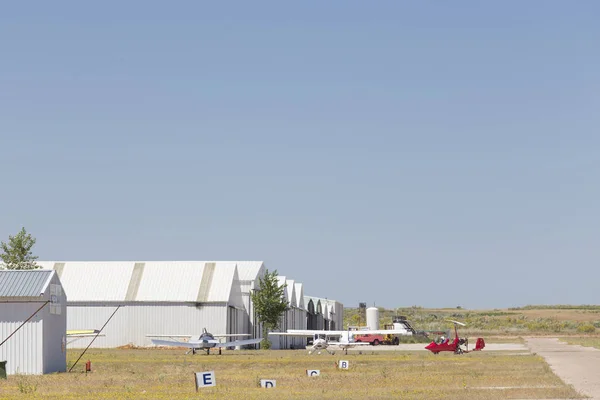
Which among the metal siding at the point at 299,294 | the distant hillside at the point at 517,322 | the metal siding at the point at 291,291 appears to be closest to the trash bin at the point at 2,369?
the metal siding at the point at 291,291

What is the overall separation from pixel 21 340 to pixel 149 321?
108 feet

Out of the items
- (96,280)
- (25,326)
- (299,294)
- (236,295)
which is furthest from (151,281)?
(25,326)

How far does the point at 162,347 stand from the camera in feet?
240

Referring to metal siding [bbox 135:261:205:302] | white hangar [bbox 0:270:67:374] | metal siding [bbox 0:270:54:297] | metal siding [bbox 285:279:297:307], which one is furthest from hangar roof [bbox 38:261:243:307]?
white hangar [bbox 0:270:67:374]

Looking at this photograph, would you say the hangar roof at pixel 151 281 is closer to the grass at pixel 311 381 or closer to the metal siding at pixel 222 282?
the metal siding at pixel 222 282

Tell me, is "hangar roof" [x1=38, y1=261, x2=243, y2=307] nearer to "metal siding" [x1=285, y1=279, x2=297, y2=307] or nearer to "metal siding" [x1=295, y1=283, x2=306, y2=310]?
"metal siding" [x1=285, y1=279, x2=297, y2=307]

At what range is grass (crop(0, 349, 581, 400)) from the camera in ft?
97.6

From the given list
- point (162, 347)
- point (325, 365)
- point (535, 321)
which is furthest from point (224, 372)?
point (535, 321)

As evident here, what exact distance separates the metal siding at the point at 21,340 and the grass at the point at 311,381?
1.51 metres

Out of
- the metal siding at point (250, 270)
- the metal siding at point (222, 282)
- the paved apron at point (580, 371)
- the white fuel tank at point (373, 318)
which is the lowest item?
the paved apron at point (580, 371)

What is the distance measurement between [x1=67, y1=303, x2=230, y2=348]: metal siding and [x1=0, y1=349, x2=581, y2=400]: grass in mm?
21990

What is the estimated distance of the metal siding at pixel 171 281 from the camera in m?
74.1

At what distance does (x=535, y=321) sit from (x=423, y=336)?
66201 millimetres

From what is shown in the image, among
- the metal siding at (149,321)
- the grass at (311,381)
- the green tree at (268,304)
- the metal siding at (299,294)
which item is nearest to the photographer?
the grass at (311,381)
